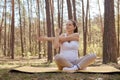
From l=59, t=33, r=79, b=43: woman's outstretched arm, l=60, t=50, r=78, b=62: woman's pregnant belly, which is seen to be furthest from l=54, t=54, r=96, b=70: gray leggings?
l=59, t=33, r=79, b=43: woman's outstretched arm

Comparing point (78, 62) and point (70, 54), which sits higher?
point (70, 54)

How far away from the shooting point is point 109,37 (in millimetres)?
10445

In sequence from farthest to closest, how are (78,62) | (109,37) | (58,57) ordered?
(109,37) < (78,62) < (58,57)

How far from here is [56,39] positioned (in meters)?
6.55

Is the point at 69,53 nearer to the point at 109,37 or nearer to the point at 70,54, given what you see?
the point at 70,54

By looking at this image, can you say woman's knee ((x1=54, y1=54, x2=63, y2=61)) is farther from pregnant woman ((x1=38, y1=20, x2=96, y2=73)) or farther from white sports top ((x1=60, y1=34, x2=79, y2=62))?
white sports top ((x1=60, y1=34, x2=79, y2=62))

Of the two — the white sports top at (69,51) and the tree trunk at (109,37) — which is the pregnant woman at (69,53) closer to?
the white sports top at (69,51)

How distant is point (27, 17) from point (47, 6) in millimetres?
23593

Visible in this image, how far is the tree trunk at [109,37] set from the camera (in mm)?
10438

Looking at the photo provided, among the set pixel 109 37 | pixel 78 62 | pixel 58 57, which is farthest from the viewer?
pixel 109 37

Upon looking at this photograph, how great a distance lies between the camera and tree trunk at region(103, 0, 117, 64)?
10.4 m

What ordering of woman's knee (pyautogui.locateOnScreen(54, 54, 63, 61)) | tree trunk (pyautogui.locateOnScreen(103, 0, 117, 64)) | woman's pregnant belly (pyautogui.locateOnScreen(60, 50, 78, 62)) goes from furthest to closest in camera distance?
tree trunk (pyautogui.locateOnScreen(103, 0, 117, 64))
woman's pregnant belly (pyautogui.locateOnScreen(60, 50, 78, 62))
woman's knee (pyautogui.locateOnScreen(54, 54, 63, 61))

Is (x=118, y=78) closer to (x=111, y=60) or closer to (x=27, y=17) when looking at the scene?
(x=111, y=60)

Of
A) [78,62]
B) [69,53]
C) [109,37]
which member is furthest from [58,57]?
[109,37]
